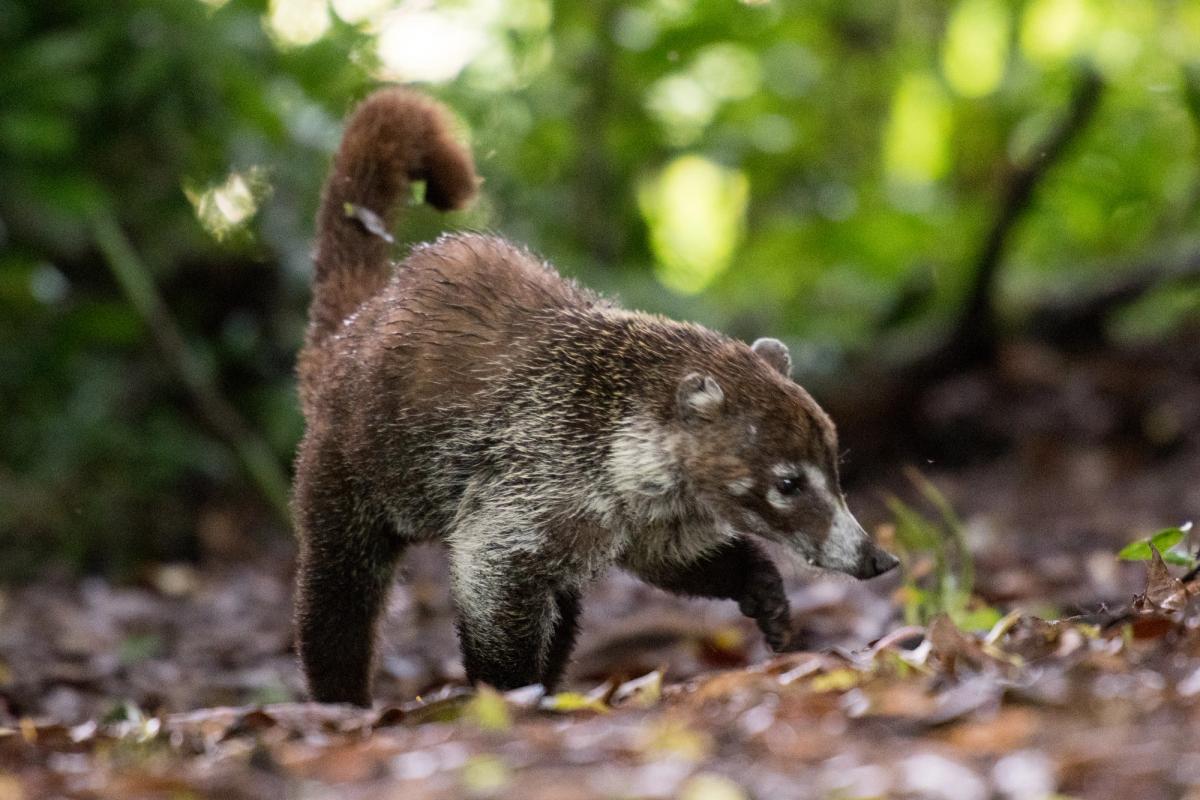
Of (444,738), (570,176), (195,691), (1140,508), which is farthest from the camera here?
(570,176)

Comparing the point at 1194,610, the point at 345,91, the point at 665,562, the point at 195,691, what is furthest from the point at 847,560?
the point at 345,91

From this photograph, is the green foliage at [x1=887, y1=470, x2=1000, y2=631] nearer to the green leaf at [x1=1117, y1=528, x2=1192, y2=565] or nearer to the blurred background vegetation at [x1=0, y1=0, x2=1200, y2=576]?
the green leaf at [x1=1117, y1=528, x2=1192, y2=565]

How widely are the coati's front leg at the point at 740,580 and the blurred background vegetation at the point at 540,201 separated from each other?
381 centimetres

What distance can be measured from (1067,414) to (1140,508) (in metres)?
1.21

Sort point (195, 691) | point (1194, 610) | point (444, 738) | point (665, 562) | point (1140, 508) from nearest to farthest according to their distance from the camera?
point (444, 738) → point (1194, 610) → point (665, 562) → point (195, 691) → point (1140, 508)

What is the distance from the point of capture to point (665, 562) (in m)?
4.83

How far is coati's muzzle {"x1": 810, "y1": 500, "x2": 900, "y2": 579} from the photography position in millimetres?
4422

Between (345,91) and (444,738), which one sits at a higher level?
(345,91)

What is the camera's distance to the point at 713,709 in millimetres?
3391

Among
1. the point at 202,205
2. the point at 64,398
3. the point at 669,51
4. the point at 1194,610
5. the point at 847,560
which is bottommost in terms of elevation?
the point at 1194,610

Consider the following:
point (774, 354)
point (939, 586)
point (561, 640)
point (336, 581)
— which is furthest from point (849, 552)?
point (336, 581)

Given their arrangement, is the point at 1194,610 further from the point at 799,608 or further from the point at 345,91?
the point at 345,91

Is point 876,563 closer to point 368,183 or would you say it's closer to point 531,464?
point 531,464

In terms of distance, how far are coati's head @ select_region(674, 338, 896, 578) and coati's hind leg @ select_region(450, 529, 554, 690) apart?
63cm
